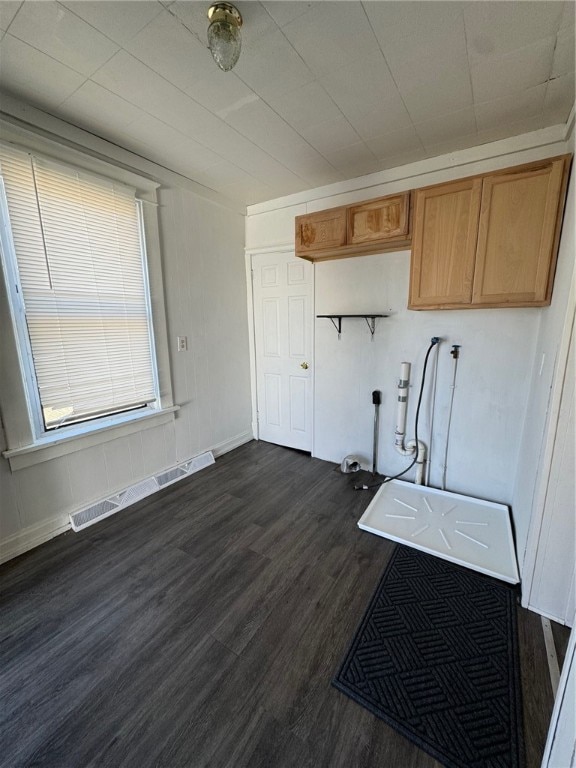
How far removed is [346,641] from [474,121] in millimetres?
2977

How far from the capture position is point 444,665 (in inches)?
50.6

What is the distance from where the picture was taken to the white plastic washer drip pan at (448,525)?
5.98 ft

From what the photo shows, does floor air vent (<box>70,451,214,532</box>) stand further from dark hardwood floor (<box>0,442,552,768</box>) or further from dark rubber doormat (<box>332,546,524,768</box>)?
dark rubber doormat (<box>332,546,524,768</box>)

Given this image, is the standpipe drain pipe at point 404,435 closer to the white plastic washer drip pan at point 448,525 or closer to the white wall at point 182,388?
the white plastic washer drip pan at point 448,525

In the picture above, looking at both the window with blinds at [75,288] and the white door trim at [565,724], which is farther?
the window with blinds at [75,288]

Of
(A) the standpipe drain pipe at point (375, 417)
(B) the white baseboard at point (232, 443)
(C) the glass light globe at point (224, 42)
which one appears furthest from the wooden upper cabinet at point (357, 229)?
(B) the white baseboard at point (232, 443)

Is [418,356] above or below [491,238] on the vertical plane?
below

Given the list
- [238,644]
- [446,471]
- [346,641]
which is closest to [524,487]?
[446,471]

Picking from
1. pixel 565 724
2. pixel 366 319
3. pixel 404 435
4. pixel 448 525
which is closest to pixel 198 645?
pixel 565 724

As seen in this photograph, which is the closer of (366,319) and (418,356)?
(418,356)

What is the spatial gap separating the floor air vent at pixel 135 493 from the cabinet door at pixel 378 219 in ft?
7.95

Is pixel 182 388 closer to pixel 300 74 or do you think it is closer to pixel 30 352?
pixel 30 352

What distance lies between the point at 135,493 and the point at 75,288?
1.61 metres

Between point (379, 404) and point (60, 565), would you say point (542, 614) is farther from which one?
point (60, 565)
